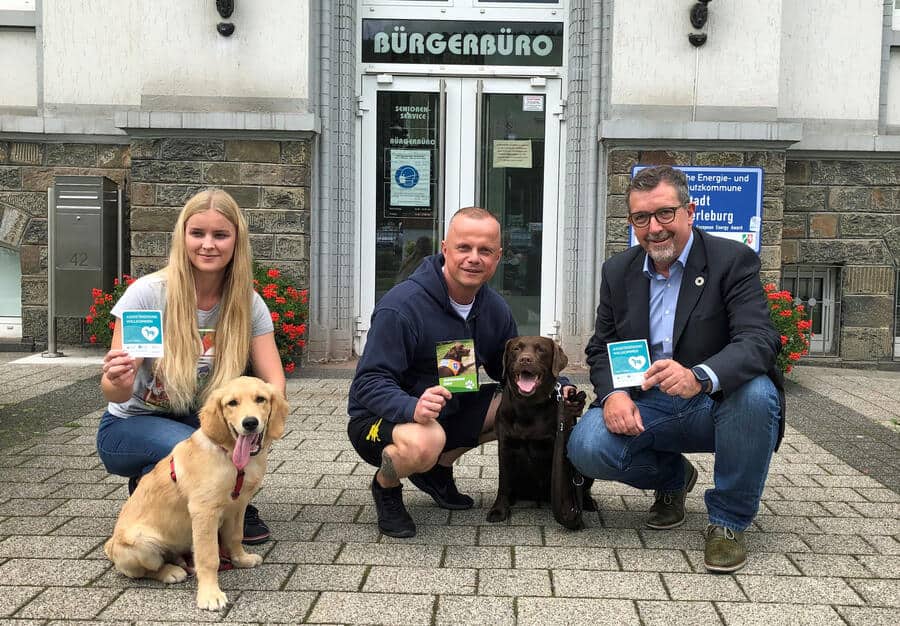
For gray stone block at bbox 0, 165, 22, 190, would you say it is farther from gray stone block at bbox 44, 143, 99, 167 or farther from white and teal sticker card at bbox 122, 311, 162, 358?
white and teal sticker card at bbox 122, 311, 162, 358

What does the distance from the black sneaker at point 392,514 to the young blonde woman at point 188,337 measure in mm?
552

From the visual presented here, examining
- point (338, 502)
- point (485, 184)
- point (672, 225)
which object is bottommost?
point (338, 502)

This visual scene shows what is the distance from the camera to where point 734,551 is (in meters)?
3.62

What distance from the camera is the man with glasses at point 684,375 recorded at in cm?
361

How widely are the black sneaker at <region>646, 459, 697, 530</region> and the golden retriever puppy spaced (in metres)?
1.95

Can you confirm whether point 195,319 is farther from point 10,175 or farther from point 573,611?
point 10,175

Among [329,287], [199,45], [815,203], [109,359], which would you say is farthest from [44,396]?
[815,203]

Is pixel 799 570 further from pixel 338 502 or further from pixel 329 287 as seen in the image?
pixel 329 287

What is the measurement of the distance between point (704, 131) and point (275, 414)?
21.1ft

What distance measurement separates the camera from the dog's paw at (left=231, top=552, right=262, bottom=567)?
356 centimetres

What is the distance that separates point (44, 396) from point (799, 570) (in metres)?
6.22

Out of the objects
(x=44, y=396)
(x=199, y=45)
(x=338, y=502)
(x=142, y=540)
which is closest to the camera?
(x=142, y=540)

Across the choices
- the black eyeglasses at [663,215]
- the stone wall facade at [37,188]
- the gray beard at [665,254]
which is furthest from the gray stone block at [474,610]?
the stone wall facade at [37,188]

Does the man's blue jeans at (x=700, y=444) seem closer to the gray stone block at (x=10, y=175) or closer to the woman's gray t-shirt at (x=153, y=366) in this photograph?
the woman's gray t-shirt at (x=153, y=366)
